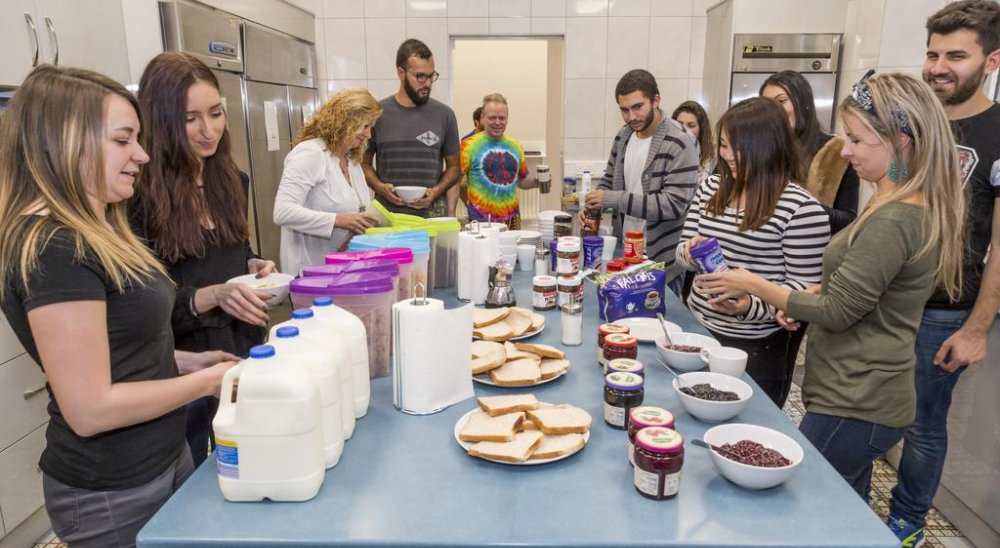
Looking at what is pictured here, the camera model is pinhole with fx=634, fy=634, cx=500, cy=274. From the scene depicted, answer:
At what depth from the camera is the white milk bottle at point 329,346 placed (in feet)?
4.02

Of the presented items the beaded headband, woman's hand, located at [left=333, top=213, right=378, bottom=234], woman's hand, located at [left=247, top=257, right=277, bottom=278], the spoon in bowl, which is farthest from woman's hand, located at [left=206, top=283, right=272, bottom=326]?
the beaded headband

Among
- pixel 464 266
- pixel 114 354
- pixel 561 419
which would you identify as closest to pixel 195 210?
pixel 114 354

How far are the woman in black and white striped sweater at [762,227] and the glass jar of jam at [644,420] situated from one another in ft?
2.64

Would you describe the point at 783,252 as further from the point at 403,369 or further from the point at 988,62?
the point at 403,369

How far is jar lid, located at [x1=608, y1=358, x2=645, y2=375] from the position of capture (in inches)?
55.7

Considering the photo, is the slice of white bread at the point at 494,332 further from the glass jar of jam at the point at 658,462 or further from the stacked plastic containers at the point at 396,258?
the glass jar of jam at the point at 658,462

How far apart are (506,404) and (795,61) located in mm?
3920

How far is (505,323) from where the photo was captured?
1.96 m

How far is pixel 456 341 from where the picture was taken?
1.48m

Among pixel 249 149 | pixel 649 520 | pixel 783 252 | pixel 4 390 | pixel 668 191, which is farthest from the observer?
pixel 249 149

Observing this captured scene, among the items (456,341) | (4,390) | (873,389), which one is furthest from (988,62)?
(4,390)

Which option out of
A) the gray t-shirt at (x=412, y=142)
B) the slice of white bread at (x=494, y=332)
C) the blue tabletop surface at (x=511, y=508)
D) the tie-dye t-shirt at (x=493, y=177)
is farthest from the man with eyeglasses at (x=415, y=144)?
the blue tabletop surface at (x=511, y=508)

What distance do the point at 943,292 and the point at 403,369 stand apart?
1780 millimetres

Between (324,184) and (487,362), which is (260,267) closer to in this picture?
(324,184)
